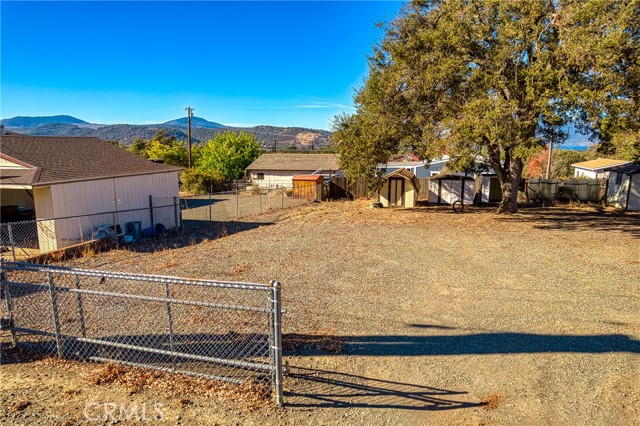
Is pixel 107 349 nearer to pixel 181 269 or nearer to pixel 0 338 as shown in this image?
pixel 0 338

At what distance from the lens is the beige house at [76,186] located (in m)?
12.7

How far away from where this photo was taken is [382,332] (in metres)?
6.23

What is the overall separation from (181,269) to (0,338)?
4.46m

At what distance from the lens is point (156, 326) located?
627 cm

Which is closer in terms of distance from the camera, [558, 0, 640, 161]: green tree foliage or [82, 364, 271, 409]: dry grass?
[82, 364, 271, 409]: dry grass

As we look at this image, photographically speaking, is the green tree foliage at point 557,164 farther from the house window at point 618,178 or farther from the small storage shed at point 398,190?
the small storage shed at point 398,190

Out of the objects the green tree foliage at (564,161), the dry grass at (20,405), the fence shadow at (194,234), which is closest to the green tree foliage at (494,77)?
the fence shadow at (194,234)

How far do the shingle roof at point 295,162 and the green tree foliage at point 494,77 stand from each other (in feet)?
61.8

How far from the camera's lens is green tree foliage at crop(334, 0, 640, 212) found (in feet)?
43.4

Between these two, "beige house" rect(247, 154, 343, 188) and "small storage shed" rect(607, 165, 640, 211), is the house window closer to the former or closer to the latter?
"small storage shed" rect(607, 165, 640, 211)

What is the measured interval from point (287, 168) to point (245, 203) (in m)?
12.0

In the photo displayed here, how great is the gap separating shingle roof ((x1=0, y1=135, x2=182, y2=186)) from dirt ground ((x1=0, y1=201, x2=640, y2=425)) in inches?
146

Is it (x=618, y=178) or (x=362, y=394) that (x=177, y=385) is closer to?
(x=362, y=394)

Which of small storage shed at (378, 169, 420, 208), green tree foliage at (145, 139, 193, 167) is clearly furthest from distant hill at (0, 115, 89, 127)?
small storage shed at (378, 169, 420, 208)
